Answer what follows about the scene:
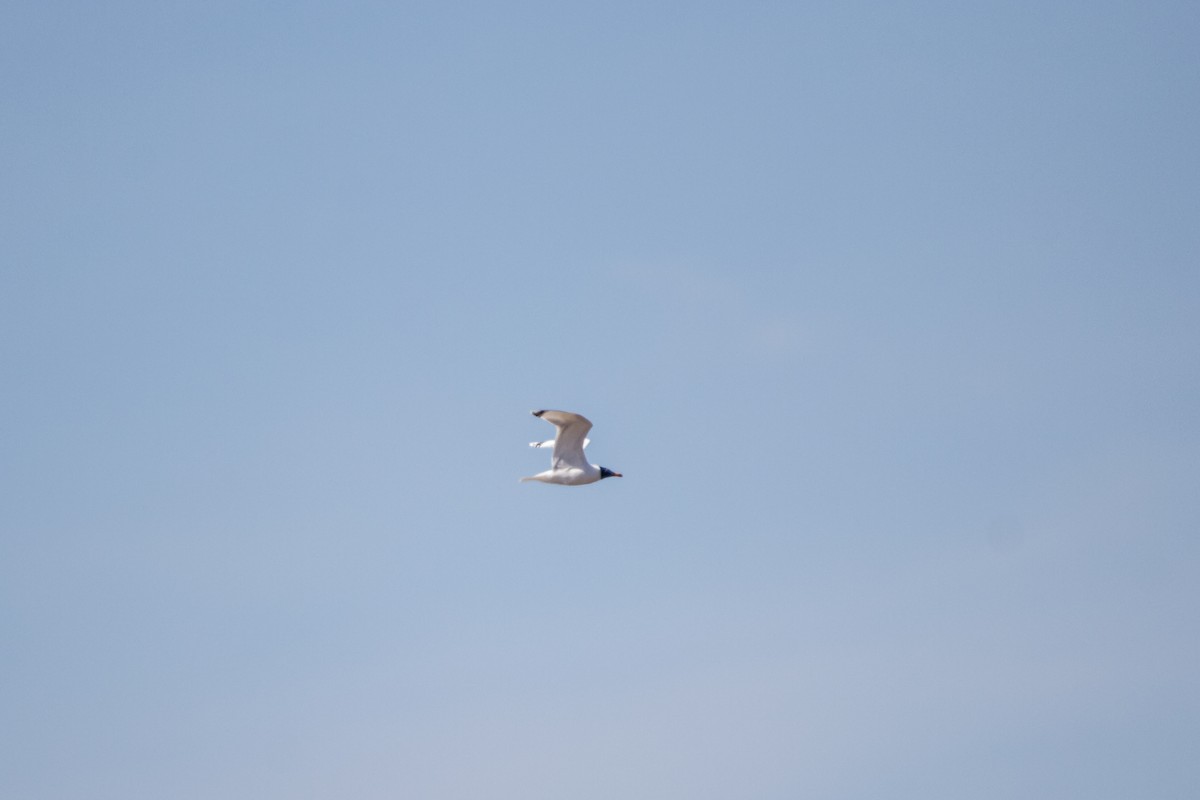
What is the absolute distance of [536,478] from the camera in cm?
5712

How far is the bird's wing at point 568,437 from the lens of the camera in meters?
54.9

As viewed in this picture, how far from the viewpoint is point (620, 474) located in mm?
58750

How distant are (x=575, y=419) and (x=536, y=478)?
2437mm

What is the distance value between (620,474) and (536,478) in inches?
97.9

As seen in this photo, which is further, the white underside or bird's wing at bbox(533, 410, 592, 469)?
the white underside

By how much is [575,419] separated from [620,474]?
3830mm

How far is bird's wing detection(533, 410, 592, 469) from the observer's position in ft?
180

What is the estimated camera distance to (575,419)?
55.3 m

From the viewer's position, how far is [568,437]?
56.4 metres

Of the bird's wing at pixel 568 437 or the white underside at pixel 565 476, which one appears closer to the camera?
the bird's wing at pixel 568 437
